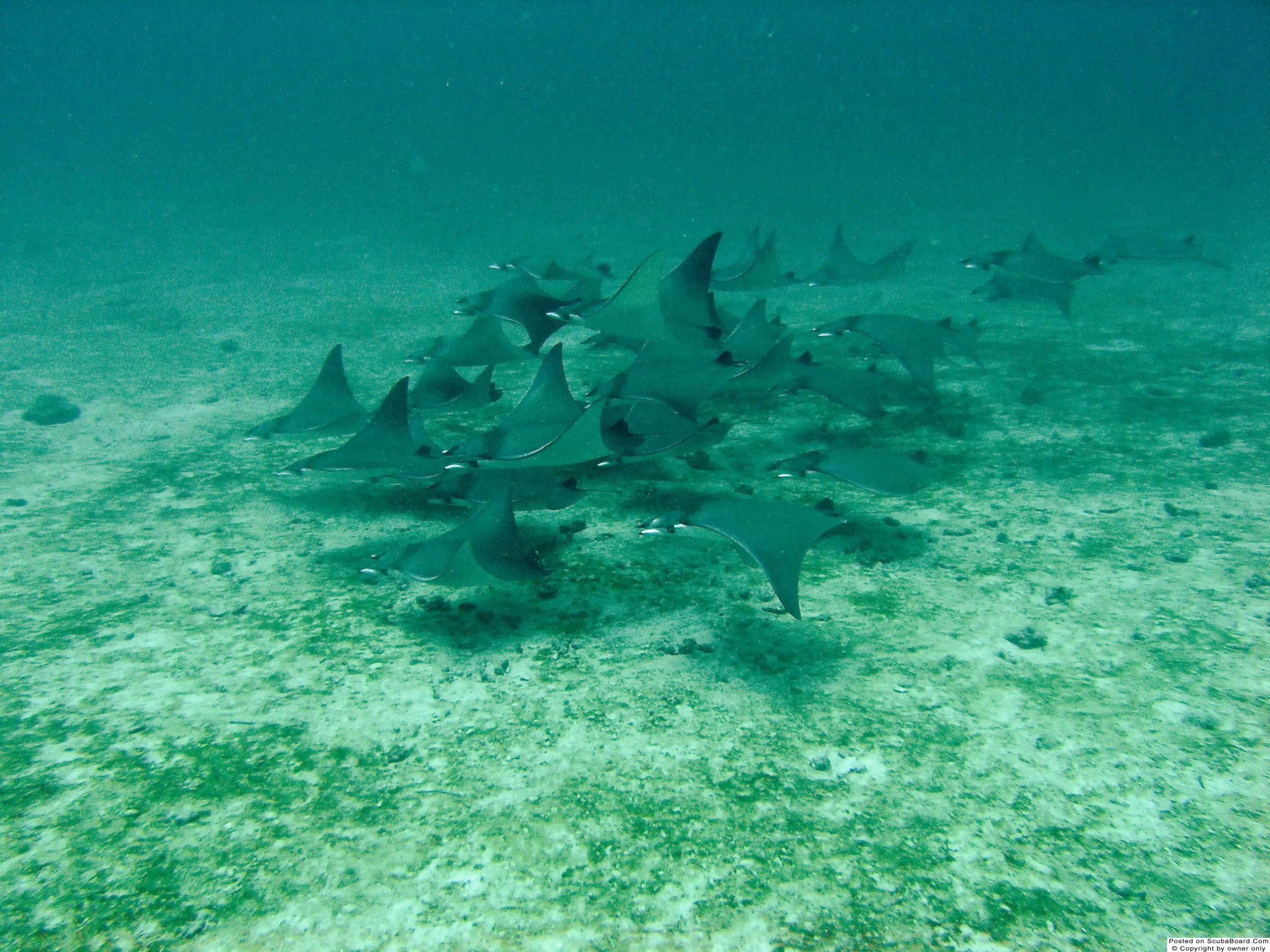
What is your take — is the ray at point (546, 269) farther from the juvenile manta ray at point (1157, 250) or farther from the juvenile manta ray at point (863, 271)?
the juvenile manta ray at point (1157, 250)

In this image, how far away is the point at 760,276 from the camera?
7387mm

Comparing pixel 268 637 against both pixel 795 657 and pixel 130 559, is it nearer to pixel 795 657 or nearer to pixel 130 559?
pixel 130 559

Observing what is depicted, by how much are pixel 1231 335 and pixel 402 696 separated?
10737 millimetres

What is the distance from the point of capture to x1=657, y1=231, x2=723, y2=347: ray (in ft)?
15.9

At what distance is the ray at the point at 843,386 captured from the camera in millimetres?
4969

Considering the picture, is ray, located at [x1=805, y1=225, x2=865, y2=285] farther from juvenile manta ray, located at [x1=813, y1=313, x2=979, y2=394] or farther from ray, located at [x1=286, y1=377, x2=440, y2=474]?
ray, located at [x1=286, y1=377, x2=440, y2=474]

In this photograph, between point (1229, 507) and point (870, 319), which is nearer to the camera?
point (1229, 507)

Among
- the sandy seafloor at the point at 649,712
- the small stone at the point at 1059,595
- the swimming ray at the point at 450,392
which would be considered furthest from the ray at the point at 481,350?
the small stone at the point at 1059,595

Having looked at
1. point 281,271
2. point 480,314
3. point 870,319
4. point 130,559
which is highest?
point 281,271

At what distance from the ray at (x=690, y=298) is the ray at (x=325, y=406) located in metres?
2.50

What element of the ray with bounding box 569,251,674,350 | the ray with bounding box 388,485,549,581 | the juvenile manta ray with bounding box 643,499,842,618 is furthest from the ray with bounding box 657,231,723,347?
the ray with bounding box 388,485,549,581

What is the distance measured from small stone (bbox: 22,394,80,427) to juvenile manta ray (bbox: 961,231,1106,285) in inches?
375

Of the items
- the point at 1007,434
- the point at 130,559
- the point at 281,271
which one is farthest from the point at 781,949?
the point at 281,271

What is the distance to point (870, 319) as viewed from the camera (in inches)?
227
